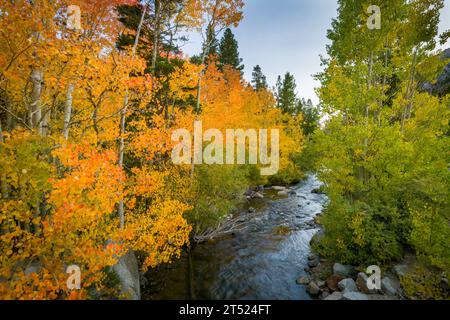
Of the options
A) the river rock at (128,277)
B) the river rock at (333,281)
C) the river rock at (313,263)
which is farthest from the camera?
the river rock at (313,263)

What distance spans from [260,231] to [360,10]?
39.1 feet

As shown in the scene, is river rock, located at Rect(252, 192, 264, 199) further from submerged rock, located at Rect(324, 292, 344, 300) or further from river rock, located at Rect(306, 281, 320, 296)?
submerged rock, located at Rect(324, 292, 344, 300)

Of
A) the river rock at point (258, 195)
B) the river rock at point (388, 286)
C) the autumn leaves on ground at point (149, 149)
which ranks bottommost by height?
the river rock at point (388, 286)

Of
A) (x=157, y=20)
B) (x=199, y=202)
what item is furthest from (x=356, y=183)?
(x=157, y=20)

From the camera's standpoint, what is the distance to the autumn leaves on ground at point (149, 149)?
16.7 ft

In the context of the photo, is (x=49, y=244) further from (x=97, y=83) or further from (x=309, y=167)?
(x=309, y=167)

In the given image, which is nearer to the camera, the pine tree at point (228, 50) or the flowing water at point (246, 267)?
the flowing water at point (246, 267)

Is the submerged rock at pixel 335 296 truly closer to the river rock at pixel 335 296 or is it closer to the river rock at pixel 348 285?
the river rock at pixel 335 296

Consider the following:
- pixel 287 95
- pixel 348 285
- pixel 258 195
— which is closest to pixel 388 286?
pixel 348 285

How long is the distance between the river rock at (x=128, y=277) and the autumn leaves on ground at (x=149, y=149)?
13.6 inches

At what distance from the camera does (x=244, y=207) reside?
17.0 metres

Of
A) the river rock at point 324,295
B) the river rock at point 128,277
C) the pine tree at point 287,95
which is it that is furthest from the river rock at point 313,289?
the pine tree at point 287,95

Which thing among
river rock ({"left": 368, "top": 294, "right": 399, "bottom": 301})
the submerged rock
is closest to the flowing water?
the submerged rock

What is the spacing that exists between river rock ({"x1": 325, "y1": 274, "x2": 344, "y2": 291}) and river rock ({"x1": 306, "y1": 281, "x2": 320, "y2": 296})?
40 centimetres
